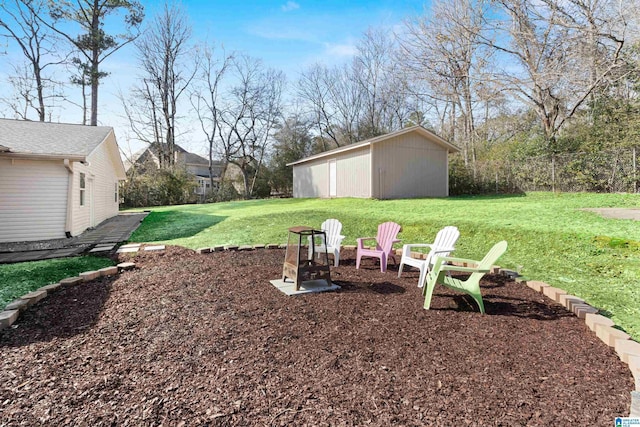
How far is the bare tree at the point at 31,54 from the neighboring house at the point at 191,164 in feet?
19.3

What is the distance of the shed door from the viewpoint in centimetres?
1694

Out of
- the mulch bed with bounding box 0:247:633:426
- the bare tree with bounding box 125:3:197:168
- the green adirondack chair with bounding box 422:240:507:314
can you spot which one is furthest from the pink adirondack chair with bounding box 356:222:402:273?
the bare tree with bounding box 125:3:197:168

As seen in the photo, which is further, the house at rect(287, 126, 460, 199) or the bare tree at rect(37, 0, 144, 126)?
the bare tree at rect(37, 0, 144, 126)

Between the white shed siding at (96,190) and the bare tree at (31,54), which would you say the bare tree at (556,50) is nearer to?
the white shed siding at (96,190)

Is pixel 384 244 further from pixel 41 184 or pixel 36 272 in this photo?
pixel 41 184

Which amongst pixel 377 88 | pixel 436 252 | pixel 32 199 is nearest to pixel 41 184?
pixel 32 199

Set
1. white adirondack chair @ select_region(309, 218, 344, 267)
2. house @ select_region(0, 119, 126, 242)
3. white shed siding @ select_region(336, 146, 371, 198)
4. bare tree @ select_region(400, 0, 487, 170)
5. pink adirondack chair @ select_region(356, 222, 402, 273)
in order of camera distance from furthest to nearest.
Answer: bare tree @ select_region(400, 0, 487, 170)
white shed siding @ select_region(336, 146, 371, 198)
house @ select_region(0, 119, 126, 242)
white adirondack chair @ select_region(309, 218, 344, 267)
pink adirondack chair @ select_region(356, 222, 402, 273)

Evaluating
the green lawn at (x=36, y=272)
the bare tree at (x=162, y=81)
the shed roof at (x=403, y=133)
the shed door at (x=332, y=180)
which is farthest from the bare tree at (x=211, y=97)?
the green lawn at (x=36, y=272)

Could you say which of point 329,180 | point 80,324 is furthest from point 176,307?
point 329,180

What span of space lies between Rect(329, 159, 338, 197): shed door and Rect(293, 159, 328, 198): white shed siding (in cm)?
35

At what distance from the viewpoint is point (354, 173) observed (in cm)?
1542

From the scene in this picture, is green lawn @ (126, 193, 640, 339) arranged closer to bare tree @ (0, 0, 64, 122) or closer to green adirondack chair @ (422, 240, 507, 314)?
green adirondack chair @ (422, 240, 507, 314)

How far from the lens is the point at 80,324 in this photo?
2.84 metres

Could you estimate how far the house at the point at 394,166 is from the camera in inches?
568
